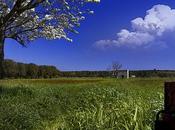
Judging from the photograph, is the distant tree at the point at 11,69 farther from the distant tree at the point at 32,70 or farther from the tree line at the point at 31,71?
the distant tree at the point at 32,70

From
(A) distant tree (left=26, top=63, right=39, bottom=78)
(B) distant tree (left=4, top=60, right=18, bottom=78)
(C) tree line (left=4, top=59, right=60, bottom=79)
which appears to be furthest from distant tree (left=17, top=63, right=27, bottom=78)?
(A) distant tree (left=26, top=63, right=39, bottom=78)

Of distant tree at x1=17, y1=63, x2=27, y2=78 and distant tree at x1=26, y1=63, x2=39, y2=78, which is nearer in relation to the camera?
distant tree at x1=17, y1=63, x2=27, y2=78

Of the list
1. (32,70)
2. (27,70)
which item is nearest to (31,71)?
(32,70)

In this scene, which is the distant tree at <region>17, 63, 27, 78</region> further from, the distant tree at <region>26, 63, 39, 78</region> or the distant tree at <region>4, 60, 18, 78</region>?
the distant tree at <region>26, 63, 39, 78</region>

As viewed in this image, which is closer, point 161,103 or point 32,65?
point 161,103

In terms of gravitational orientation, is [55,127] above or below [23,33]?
below

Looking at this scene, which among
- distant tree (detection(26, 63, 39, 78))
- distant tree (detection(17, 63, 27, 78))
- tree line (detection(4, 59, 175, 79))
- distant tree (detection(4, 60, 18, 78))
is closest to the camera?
distant tree (detection(4, 60, 18, 78))

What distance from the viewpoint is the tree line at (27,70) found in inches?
2164

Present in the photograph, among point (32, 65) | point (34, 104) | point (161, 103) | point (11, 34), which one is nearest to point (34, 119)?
point (161, 103)

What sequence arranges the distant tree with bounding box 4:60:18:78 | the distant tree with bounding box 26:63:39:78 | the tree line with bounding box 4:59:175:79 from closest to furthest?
the distant tree with bounding box 4:60:18:78 < the tree line with bounding box 4:59:175:79 < the distant tree with bounding box 26:63:39:78

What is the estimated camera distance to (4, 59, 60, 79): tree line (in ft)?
180

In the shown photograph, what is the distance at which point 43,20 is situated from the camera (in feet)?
94.5

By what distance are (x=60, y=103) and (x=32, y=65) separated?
3789cm

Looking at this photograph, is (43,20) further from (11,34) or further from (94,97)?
(94,97)
